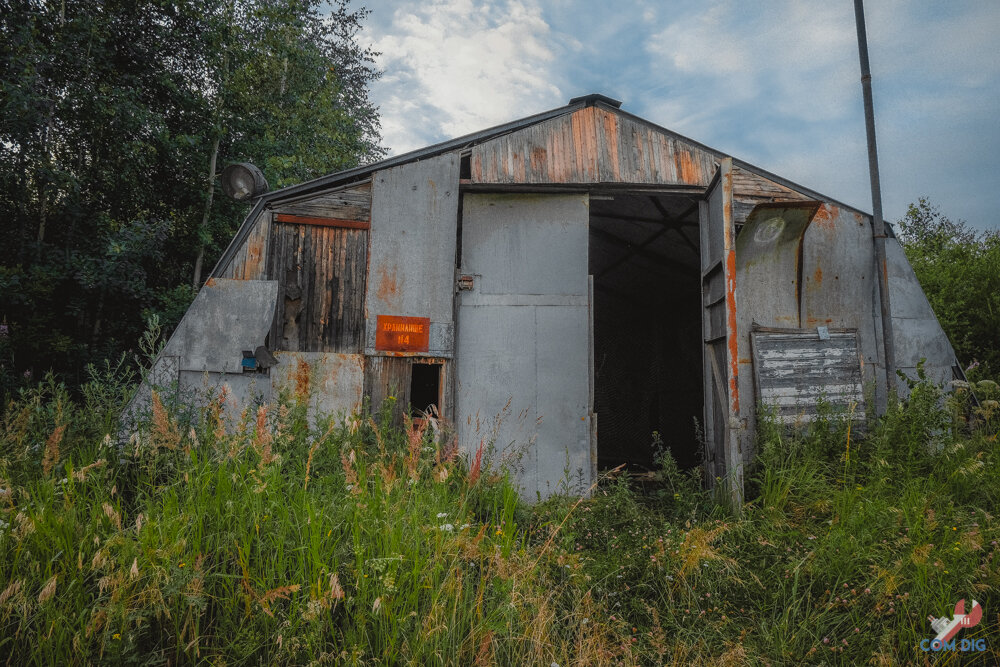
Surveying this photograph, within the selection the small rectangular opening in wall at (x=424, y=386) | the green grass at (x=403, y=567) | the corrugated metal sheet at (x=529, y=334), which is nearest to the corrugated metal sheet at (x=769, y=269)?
the corrugated metal sheet at (x=529, y=334)

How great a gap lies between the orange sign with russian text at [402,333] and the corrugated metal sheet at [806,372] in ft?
12.4

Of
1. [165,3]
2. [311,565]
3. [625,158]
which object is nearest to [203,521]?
[311,565]

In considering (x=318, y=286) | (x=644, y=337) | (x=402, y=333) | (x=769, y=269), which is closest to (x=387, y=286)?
(x=402, y=333)

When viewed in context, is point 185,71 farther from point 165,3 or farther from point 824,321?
point 824,321

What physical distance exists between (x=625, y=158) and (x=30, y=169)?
9883 mm

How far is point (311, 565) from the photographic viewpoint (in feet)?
8.32

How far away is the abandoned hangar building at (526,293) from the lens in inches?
221

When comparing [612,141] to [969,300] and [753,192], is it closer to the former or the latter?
[753,192]

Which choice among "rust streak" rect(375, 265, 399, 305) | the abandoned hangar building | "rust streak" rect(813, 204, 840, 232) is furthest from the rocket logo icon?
"rust streak" rect(375, 265, 399, 305)

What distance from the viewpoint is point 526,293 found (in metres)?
6.08

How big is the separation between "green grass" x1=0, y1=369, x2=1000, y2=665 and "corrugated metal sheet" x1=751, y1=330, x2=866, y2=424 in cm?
156

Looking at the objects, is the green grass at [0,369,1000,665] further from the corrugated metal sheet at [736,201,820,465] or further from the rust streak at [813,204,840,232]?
the rust streak at [813,204,840,232]

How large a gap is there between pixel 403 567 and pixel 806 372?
17.5 feet

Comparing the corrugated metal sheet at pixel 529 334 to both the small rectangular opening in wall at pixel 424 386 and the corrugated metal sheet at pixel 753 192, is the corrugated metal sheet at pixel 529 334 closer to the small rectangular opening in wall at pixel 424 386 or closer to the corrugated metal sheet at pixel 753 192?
the small rectangular opening in wall at pixel 424 386
